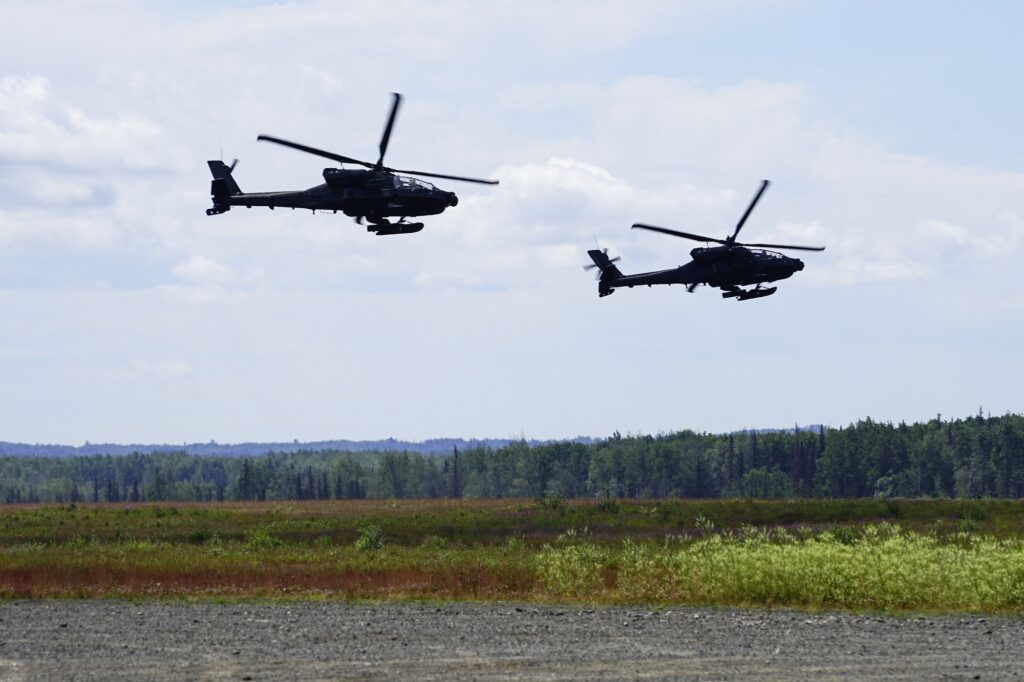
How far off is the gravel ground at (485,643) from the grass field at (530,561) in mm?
1532

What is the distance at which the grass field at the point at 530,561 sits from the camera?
84.5 ft

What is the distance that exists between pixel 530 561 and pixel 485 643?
Result: 15509mm

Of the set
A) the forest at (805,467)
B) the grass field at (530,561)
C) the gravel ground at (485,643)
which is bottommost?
the gravel ground at (485,643)

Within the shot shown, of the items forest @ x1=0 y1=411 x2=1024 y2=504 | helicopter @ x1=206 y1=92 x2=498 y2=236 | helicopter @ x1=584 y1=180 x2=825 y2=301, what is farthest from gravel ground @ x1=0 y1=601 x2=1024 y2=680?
forest @ x1=0 y1=411 x2=1024 y2=504

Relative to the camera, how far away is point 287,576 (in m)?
31.8

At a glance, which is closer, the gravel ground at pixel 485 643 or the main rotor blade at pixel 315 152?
the gravel ground at pixel 485 643

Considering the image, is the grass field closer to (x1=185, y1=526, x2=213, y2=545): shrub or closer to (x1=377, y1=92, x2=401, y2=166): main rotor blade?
(x1=185, y1=526, x2=213, y2=545): shrub

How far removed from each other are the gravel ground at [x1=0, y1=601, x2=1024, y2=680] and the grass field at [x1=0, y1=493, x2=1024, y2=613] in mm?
1532

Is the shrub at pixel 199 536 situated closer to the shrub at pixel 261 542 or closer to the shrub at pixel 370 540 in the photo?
the shrub at pixel 261 542

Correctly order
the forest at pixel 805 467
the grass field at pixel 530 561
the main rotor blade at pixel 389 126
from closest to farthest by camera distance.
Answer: the grass field at pixel 530 561 < the main rotor blade at pixel 389 126 < the forest at pixel 805 467

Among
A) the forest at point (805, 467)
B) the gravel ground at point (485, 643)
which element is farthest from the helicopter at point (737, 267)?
the forest at point (805, 467)

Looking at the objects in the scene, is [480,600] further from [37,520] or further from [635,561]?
[37,520]

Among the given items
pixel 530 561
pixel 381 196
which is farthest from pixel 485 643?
pixel 381 196

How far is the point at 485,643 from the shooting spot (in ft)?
67.7
